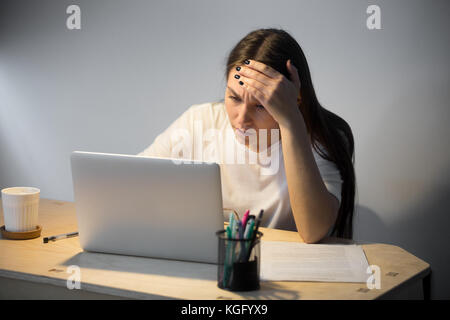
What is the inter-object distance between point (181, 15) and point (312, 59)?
742 millimetres

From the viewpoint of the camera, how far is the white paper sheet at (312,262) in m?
1.07

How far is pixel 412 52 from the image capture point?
6.56 feet

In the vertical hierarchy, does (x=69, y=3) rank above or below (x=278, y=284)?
above

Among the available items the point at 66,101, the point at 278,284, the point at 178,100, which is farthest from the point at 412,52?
the point at 66,101

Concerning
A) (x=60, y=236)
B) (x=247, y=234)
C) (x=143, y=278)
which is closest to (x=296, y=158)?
(x=247, y=234)

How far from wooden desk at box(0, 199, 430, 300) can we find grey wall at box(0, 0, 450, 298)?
2.89 ft

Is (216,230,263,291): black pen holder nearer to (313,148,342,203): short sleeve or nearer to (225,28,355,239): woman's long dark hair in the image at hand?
(313,148,342,203): short sleeve

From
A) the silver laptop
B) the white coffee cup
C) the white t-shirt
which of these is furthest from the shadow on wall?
the white coffee cup

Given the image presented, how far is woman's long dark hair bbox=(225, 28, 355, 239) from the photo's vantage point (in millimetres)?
1497

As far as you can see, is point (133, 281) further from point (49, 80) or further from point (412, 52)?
Result: point (49, 80)
